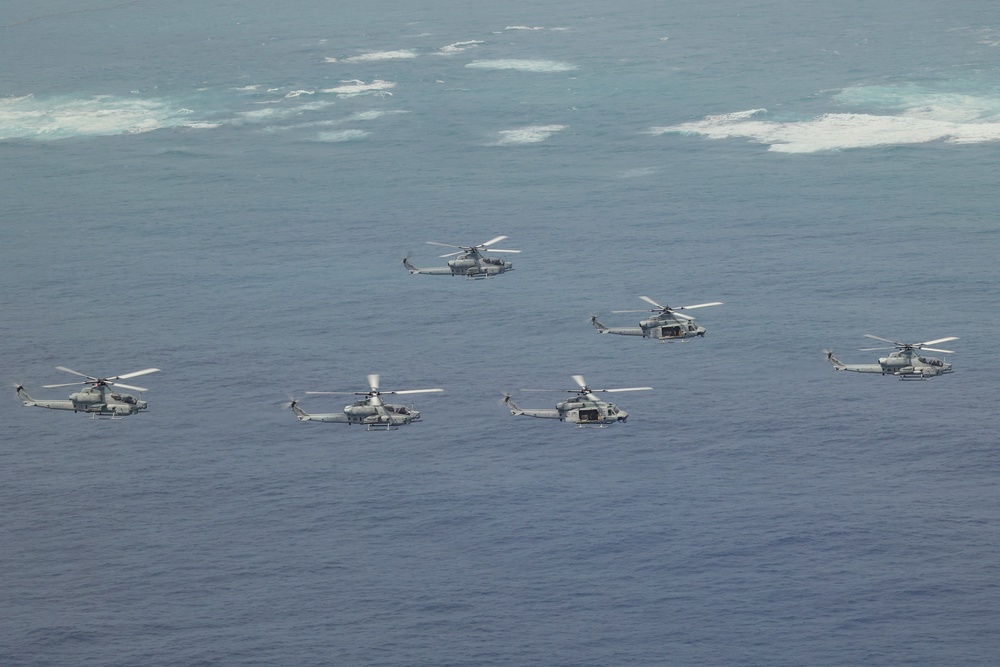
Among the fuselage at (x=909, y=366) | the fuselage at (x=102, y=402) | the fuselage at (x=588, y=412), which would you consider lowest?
the fuselage at (x=588, y=412)

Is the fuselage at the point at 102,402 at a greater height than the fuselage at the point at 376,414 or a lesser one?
greater

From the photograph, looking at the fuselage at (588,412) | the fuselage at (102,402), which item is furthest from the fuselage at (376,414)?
the fuselage at (102,402)

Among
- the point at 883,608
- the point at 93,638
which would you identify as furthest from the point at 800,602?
the point at 93,638

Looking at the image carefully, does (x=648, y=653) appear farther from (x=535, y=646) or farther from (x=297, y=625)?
(x=297, y=625)

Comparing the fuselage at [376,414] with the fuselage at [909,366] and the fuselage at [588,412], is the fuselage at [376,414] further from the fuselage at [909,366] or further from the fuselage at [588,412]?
the fuselage at [909,366]

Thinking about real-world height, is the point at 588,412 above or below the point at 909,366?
below

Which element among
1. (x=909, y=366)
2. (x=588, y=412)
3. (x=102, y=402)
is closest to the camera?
(x=588, y=412)

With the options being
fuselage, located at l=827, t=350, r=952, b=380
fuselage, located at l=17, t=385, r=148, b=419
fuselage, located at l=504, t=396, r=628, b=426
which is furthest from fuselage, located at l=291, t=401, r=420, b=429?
fuselage, located at l=827, t=350, r=952, b=380

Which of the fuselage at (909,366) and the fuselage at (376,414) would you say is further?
the fuselage at (909,366)

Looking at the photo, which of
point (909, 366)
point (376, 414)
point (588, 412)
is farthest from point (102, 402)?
point (909, 366)

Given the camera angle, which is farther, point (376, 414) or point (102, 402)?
point (102, 402)

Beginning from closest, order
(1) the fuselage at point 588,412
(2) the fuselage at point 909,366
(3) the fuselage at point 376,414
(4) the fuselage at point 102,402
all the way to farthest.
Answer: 1. (1) the fuselage at point 588,412
2. (3) the fuselage at point 376,414
3. (4) the fuselage at point 102,402
4. (2) the fuselage at point 909,366

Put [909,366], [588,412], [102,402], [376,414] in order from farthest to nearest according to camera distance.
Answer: [909,366] → [102,402] → [376,414] → [588,412]

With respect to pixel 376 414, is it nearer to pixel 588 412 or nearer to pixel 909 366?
pixel 588 412
